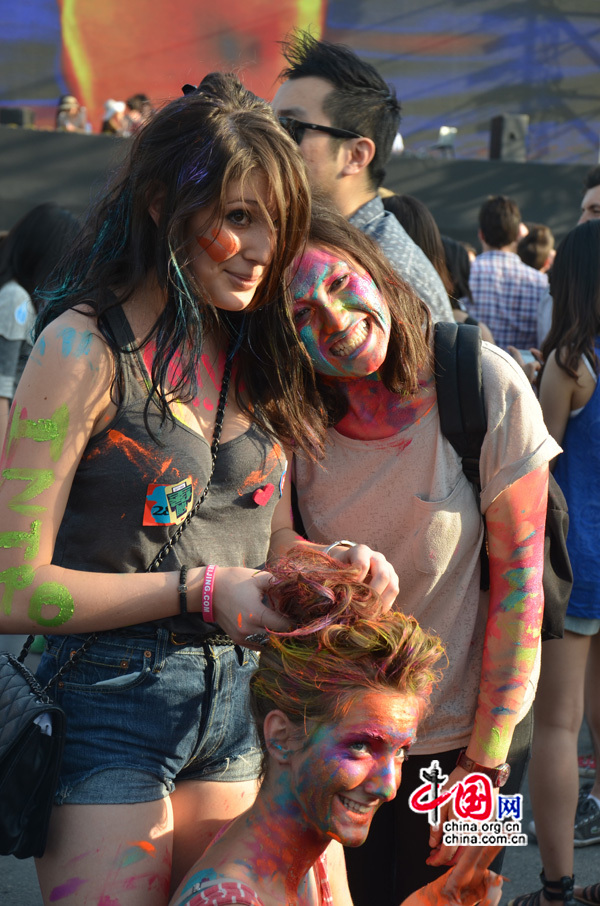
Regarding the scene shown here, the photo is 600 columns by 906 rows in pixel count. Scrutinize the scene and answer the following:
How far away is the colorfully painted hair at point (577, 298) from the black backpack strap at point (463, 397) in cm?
145

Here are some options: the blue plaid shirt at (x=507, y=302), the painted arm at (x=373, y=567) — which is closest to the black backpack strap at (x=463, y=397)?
the painted arm at (x=373, y=567)

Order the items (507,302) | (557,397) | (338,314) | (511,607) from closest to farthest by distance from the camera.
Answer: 1. (338,314)
2. (511,607)
3. (557,397)
4. (507,302)

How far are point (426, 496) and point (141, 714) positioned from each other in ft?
2.40

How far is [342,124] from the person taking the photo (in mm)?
2926

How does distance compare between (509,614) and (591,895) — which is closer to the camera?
(509,614)

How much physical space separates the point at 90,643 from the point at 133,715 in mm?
142

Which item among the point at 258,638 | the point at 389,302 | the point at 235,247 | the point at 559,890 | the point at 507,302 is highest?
the point at 235,247

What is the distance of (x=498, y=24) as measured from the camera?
619 inches

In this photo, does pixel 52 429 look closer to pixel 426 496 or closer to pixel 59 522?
pixel 59 522

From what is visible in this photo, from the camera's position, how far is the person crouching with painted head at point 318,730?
1481 millimetres

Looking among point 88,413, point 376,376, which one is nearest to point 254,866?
point 88,413

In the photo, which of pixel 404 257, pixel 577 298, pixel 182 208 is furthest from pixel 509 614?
pixel 577 298

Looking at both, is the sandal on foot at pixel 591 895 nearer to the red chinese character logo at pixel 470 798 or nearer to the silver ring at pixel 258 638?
the red chinese character logo at pixel 470 798

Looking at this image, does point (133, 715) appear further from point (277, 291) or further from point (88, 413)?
point (277, 291)
